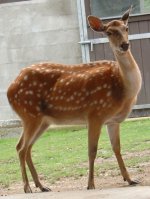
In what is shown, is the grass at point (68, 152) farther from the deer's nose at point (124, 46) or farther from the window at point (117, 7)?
the window at point (117, 7)

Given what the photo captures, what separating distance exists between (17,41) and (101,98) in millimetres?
8656

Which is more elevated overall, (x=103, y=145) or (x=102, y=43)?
(x=102, y=43)

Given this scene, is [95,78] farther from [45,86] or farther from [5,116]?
[5,116]

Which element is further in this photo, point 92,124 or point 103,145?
point 103,145

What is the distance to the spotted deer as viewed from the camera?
23.9ft

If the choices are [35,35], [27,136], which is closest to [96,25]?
[27,136]

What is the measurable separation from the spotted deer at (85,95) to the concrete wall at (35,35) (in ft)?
25.8

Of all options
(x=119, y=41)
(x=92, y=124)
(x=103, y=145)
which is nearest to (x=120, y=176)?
(x=92, y=124)

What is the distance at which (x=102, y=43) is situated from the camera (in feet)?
50.5

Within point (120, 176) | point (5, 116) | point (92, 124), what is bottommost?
point (5, 116)

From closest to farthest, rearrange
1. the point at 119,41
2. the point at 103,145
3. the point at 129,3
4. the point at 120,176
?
1. the point at 119,41
2. the point at 120,176
3. the point at 103,145
4. the point at 129,3

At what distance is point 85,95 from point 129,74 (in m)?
0.52

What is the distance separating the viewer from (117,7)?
15.2 m

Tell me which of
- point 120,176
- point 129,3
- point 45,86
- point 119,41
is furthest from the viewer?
point 129,3
